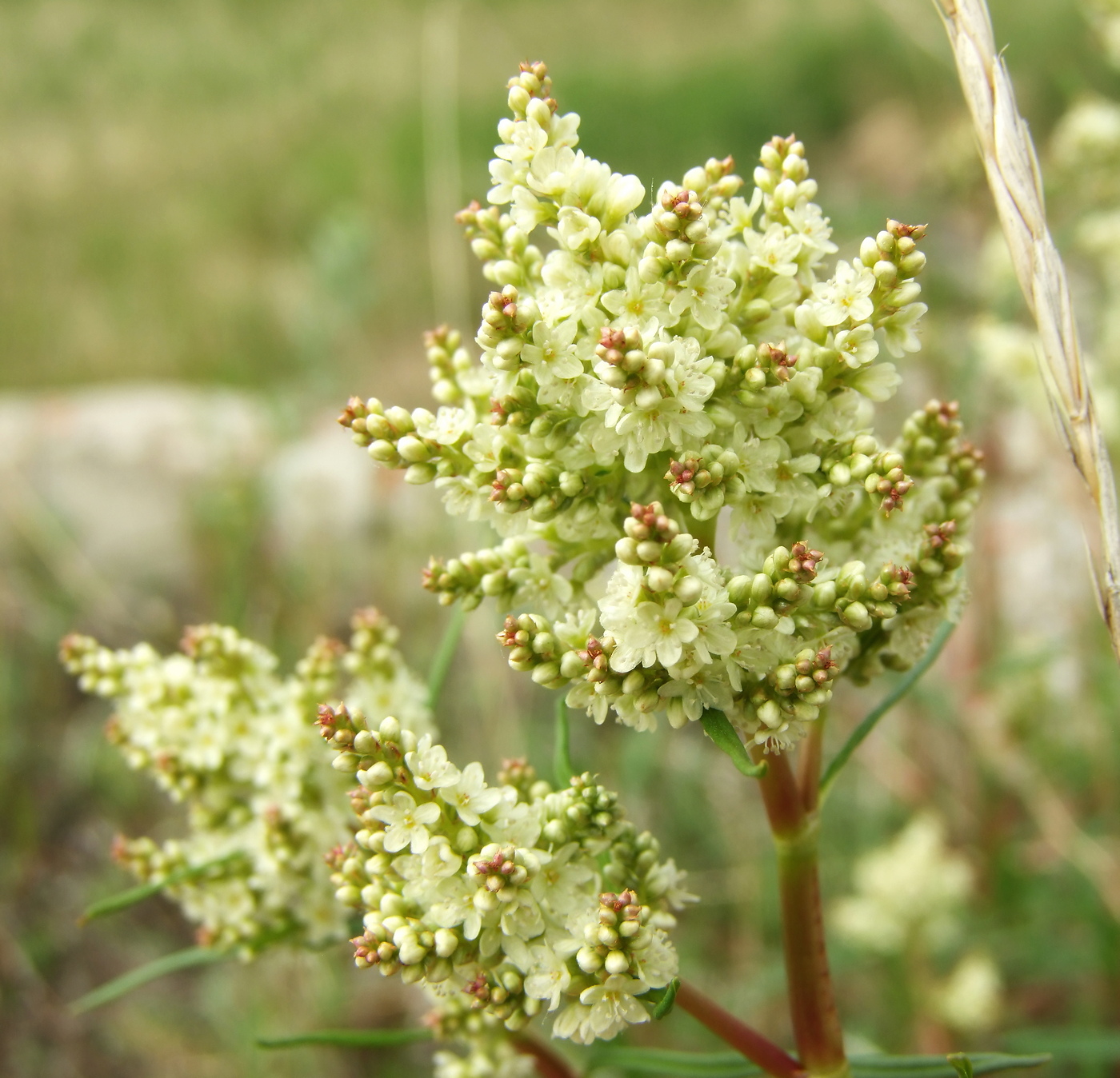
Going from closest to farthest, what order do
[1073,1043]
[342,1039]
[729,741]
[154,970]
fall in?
[729,741] < [342,1039] < [154,970] < [1073,1043]

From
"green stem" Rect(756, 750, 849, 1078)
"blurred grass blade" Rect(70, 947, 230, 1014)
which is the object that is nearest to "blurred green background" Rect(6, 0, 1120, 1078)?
"blurred grass blade" Rect(70, 947, 230, 1014)

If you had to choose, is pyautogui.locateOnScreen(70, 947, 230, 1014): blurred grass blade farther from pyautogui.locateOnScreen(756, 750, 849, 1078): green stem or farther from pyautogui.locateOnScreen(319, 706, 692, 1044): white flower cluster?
pyautogui.locateOnScreen(756, 750, 849, 1078): green stem

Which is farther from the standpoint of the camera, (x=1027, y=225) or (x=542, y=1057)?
(x=542, y=1057)

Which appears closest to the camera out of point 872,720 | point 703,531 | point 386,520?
point 703,531

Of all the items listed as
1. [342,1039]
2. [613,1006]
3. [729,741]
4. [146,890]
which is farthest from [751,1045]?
[146,890]

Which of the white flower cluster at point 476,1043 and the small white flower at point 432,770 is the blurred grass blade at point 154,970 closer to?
the white flower cluster at point 476,1043

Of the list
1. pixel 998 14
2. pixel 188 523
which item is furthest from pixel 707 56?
pixel 188 523

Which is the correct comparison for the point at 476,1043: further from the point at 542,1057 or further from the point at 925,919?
the point at 925,919
